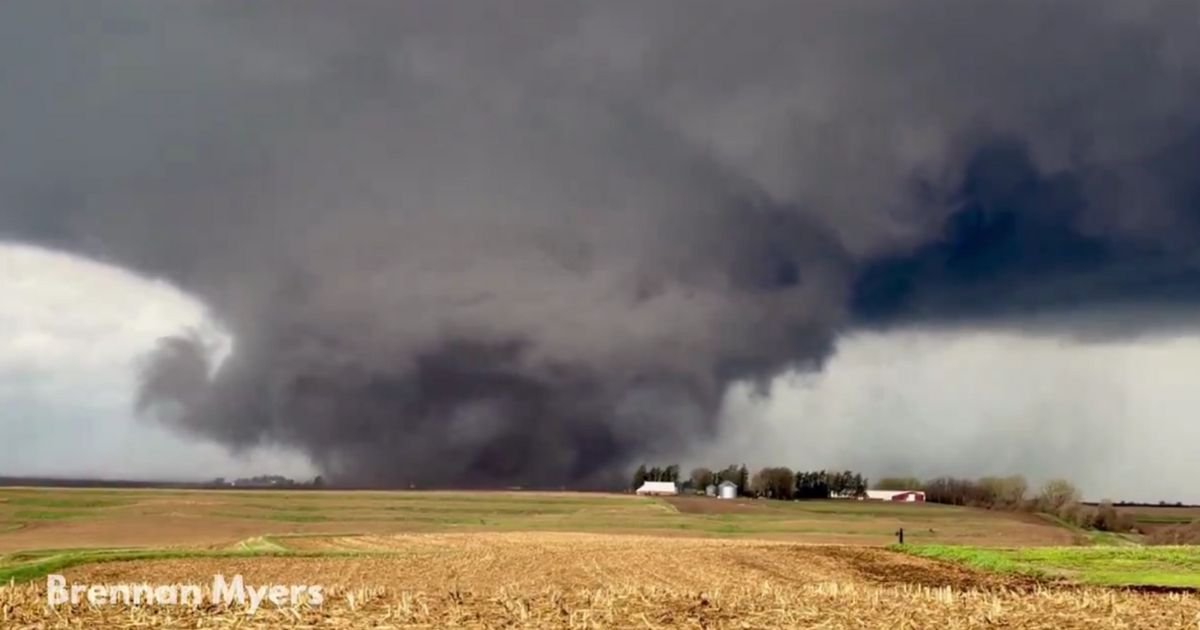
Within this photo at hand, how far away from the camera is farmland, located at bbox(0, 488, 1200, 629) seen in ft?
58.3

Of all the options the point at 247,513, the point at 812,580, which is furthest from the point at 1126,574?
the point at 247,513

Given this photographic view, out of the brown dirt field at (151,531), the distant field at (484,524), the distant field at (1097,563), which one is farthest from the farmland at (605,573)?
the distant field at (484,524)

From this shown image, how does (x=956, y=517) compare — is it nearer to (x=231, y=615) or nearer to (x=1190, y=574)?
(x=1190, y=574)

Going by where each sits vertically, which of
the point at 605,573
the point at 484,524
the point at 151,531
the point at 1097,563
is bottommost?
the point at 484,524

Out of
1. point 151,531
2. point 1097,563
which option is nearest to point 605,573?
point 1097,563

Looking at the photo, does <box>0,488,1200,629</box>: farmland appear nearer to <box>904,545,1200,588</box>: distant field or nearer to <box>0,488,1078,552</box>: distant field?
<box>904,545,1200,588</box>: distant field

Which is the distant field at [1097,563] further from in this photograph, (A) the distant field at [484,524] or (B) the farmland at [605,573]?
(A) the distant field at [484,524]

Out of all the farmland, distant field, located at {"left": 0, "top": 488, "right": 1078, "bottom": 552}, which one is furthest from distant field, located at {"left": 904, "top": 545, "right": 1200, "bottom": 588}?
distant field, located at {"left": 0, "top": 488, "right": 1078, "bottom": 552}

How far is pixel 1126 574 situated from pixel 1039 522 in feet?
441

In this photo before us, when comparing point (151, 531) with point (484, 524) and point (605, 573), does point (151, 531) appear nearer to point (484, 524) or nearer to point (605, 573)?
point (484, 524)

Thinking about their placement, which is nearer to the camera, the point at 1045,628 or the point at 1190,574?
the point at 1045,628

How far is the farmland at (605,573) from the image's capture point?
699 inches

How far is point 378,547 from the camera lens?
87.8m

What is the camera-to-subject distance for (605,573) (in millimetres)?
57562
